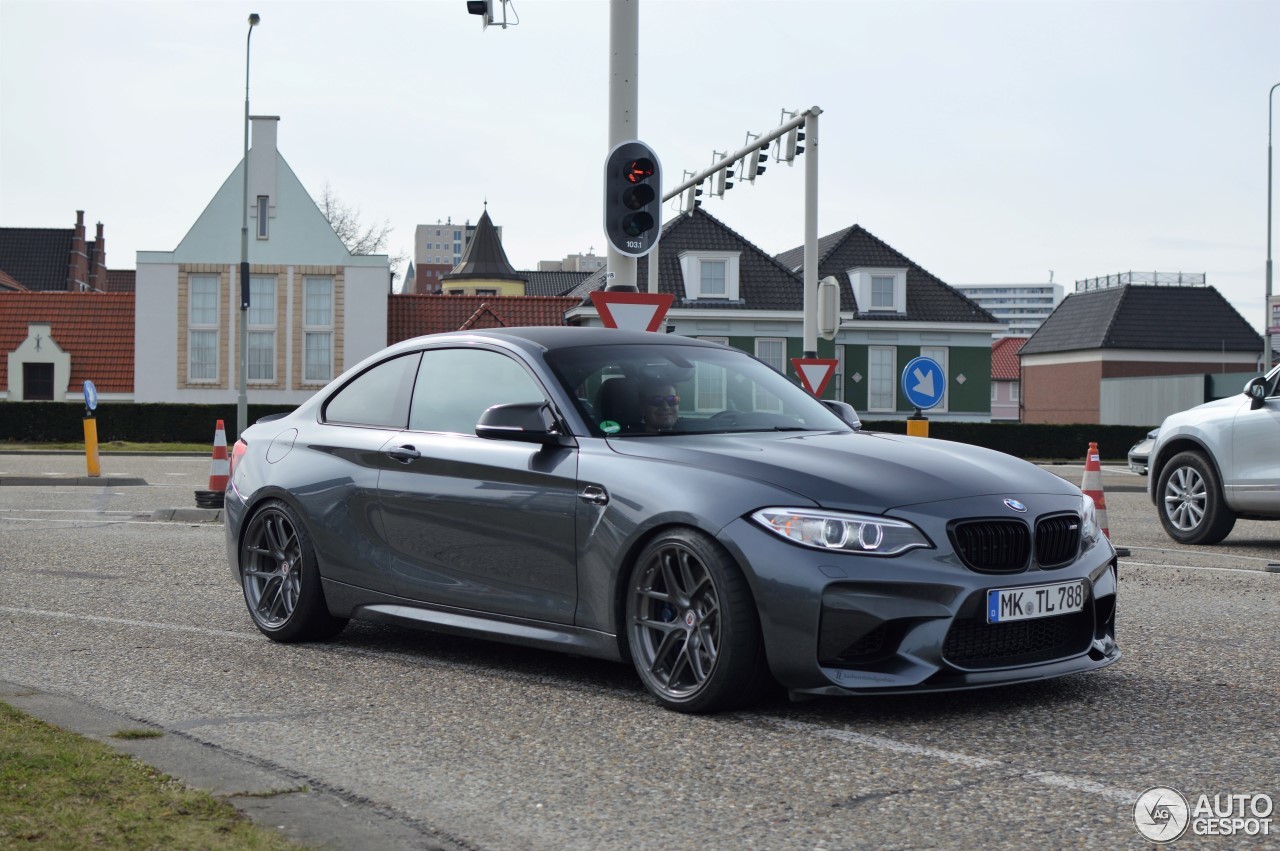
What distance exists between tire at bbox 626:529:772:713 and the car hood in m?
0.36

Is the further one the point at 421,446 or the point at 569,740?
the point at 421,446

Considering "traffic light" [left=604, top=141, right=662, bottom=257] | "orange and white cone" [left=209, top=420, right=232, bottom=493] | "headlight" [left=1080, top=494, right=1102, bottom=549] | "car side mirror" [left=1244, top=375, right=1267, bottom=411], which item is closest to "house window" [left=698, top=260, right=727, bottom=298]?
"orange and white cone" [left=209, top=420, right=232, bottom=493]

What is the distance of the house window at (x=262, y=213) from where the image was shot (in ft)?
166

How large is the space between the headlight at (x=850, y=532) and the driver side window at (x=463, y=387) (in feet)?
5.08

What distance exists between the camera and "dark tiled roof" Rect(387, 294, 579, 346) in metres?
50.4

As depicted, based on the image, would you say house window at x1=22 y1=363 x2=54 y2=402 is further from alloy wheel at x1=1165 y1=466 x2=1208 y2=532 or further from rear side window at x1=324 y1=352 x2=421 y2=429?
rear side window at x1=324 y1=352 x2=421 y2=429

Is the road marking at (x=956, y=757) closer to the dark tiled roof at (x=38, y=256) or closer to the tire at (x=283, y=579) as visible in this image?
the tire at (x=283, y=579)

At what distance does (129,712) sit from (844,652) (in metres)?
2.72

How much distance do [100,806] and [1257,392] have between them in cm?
1093

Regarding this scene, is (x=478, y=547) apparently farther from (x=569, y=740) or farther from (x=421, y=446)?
(x=569, y=740)

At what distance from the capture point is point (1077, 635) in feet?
18.1

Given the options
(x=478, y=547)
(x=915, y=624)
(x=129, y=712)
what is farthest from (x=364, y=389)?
(x=915, y=624)

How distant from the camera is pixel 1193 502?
13148 mm

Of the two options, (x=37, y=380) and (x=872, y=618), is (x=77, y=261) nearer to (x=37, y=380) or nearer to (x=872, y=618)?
(x=37, y=380)
